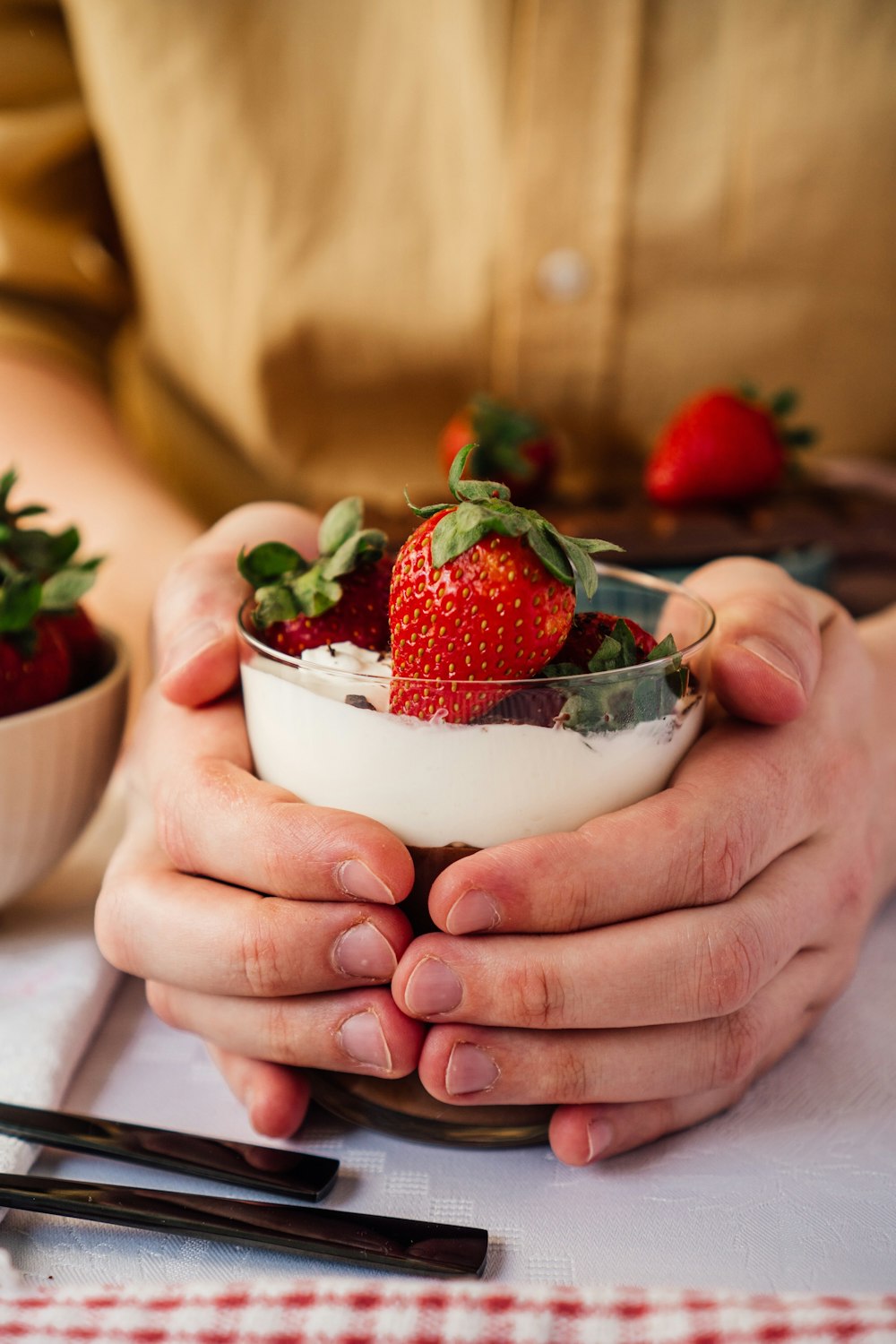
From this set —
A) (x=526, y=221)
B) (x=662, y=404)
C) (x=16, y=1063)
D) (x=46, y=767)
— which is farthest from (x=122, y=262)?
(x=16, y=1063)

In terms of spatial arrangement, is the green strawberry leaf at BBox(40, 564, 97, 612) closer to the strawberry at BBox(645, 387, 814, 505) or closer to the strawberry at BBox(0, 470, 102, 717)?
the strawberry at BBox(0, 470, 102, 717)

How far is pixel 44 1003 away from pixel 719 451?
72cm

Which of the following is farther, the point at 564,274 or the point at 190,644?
the point at 564,274

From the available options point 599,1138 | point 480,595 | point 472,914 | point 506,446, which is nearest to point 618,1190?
point 599,1138

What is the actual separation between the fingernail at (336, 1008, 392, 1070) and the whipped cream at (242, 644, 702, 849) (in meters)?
0.07

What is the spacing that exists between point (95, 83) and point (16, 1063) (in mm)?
851

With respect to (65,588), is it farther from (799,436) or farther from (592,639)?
(799,436)

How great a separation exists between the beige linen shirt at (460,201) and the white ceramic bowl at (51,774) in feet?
1.70

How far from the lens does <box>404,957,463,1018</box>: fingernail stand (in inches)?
15.4

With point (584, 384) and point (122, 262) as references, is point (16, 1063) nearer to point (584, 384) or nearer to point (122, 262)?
point (584, 384)

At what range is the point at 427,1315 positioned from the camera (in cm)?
33

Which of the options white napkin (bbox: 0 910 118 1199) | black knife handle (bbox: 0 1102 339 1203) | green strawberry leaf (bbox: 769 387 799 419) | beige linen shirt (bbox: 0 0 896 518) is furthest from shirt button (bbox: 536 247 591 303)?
black knife handle (bbox: 0 1102 339 1203)

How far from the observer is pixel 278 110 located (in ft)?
3.13

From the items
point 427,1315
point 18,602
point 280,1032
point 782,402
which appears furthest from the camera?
point 782,402
